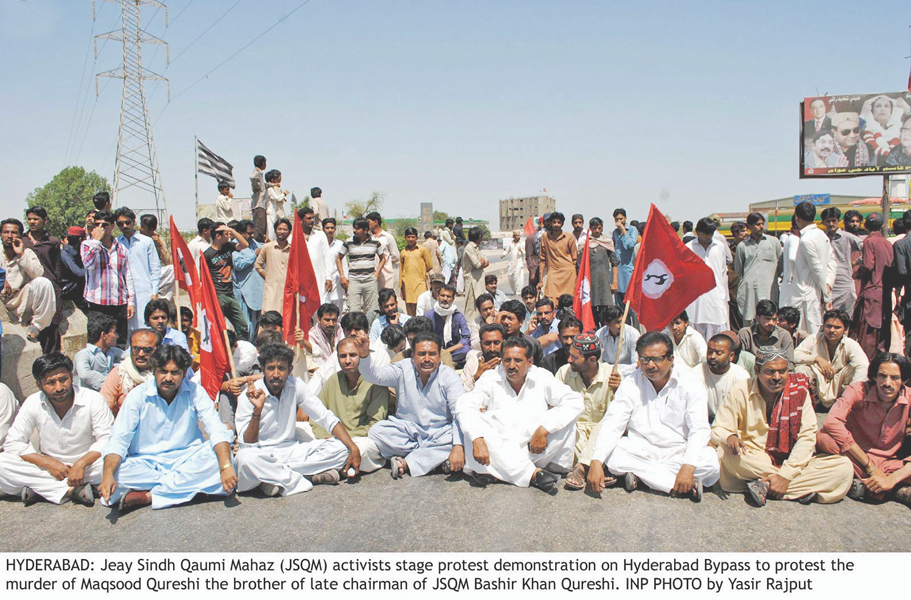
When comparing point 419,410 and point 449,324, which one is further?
point 449,324

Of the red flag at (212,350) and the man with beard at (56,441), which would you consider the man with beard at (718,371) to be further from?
the man with beard at (56,441)

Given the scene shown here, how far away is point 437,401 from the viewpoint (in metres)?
5.09

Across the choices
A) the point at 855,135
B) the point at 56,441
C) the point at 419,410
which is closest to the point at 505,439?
the point at 419,410

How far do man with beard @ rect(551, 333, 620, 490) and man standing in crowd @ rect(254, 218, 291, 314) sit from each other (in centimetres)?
432

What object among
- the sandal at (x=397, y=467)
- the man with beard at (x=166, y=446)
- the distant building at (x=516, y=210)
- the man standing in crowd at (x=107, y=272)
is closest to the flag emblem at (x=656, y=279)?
the sandal at (x=397, y=467)

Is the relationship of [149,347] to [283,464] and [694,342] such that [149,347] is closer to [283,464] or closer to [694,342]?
[283,464]

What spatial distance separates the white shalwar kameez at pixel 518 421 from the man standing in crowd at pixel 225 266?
168 inches

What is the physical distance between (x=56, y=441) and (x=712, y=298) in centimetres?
669

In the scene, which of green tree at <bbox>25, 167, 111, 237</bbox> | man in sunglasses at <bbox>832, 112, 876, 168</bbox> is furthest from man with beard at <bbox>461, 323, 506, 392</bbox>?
green tree at <bbox>25, 167, 111, 237</bbox>

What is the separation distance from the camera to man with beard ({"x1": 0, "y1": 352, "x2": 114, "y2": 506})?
432 centimetres

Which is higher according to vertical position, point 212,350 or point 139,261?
point 139,261

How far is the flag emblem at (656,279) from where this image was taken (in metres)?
5.34

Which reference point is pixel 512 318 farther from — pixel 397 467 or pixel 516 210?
pixel 516 210

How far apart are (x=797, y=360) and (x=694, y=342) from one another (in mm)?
1159
